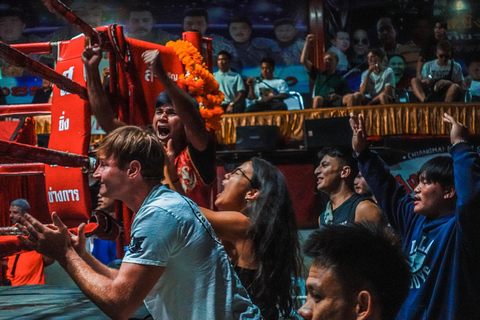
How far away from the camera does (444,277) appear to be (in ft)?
7.60

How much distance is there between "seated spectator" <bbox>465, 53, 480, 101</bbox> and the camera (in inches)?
343

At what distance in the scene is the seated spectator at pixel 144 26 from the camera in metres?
11.4

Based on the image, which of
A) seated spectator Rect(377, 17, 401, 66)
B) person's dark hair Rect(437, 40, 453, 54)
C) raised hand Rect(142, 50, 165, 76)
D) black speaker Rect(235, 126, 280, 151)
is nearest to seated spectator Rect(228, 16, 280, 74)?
seated spectator Rect(377, 17, 401, 66)

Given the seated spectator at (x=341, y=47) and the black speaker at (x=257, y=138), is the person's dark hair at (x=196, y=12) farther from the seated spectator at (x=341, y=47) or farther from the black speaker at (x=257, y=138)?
the black speaker at (x=257, y=138)

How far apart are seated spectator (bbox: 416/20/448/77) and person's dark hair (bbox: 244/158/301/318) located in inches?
266

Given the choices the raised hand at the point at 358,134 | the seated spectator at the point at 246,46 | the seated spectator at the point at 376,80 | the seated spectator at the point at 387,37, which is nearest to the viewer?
the raised hand at the point at 358,134

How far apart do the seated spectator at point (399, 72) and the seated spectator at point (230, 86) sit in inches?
113

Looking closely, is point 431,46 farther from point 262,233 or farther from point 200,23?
point 262,233

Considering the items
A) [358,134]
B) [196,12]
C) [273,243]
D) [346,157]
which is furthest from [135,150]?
[196,12]

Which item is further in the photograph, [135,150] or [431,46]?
[431,46]

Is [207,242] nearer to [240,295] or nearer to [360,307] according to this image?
[240,295]

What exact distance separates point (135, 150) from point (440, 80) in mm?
7136

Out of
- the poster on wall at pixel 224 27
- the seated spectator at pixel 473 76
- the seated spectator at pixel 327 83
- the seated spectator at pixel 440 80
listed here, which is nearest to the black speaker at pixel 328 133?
the seated spectator at pixel 327 83

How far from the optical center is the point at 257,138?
707 centimetres
